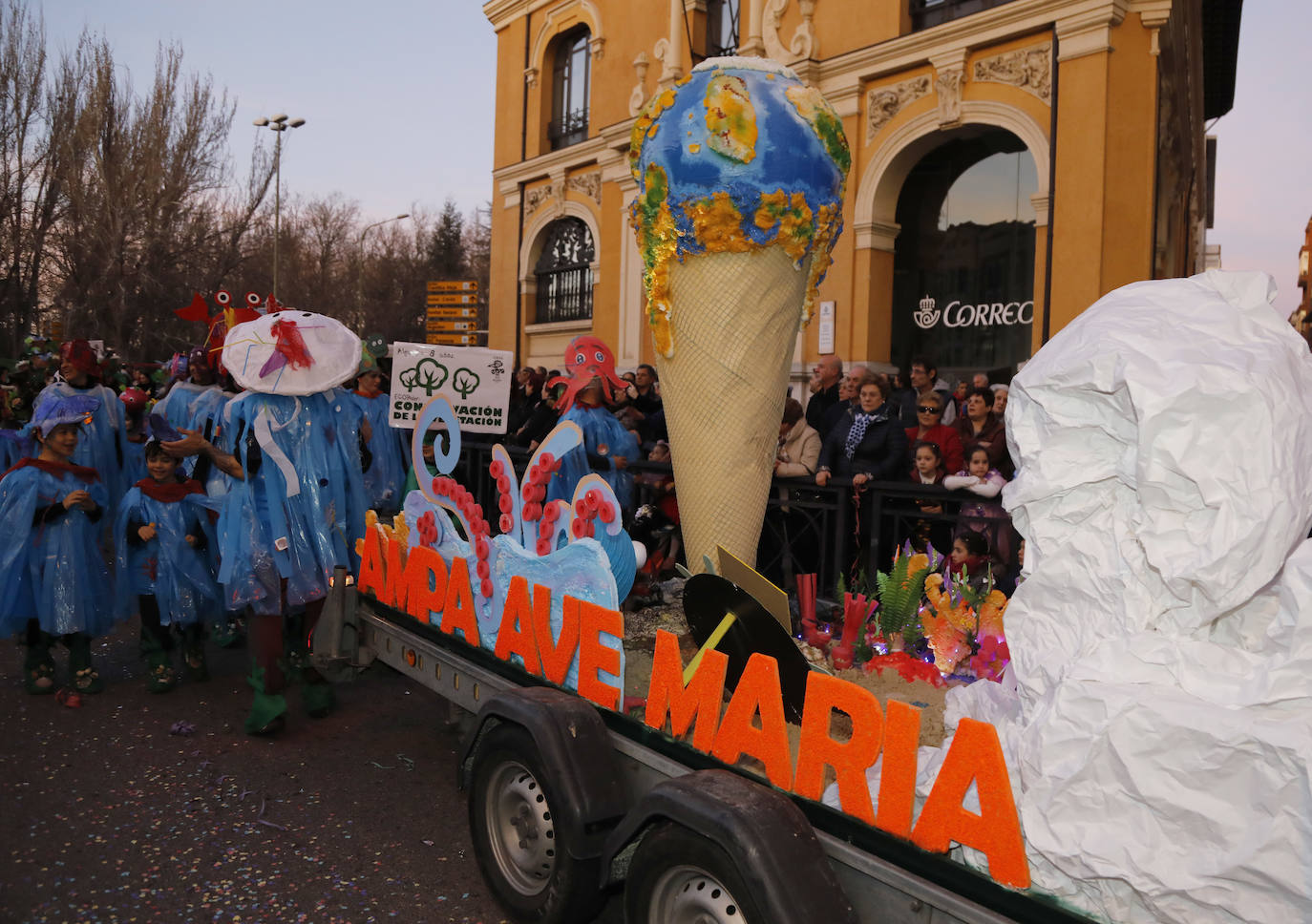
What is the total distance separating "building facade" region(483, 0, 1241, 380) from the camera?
10078 mm

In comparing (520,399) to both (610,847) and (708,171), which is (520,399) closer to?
(708,171)

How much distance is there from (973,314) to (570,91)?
990 centimetres

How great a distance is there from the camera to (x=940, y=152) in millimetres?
12430

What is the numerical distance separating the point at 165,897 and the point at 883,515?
342 centimetres

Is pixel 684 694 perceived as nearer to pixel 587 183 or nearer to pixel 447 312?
pixel 587 183

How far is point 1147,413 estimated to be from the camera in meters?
1.75

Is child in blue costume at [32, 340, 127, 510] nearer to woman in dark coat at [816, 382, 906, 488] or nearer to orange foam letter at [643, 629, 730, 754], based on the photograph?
woman in dark coat at [816, 382, 906, 488]

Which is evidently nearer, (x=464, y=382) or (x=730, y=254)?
(x=730, y=254)

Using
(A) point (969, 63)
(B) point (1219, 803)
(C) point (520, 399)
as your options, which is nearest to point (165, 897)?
(B) point (1219, 803)

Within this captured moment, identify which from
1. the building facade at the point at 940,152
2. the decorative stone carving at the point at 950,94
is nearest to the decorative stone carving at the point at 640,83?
the building facade at the point at 940,152

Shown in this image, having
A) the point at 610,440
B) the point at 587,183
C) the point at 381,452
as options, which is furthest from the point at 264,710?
the point at 587,183

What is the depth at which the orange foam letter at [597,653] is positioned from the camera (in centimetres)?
283

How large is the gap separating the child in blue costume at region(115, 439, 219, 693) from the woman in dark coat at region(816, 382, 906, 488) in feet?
11.7

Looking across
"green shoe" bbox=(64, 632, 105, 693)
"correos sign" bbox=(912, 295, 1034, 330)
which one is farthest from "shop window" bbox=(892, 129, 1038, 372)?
"green shoe" bbox=(64, 632, 105, 693)
